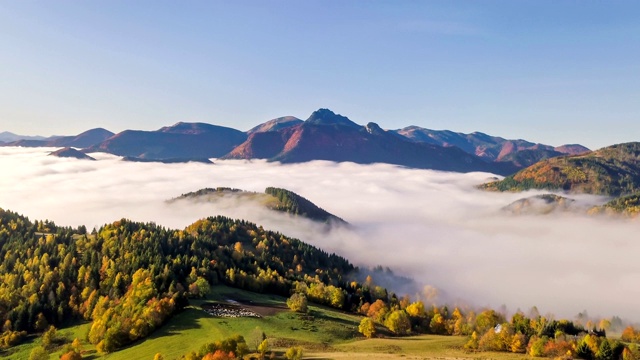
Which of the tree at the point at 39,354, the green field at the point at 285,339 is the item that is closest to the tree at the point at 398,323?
the green field at the point at 285,339

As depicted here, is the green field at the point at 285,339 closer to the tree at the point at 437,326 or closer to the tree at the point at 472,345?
the tree at the point at 472,345

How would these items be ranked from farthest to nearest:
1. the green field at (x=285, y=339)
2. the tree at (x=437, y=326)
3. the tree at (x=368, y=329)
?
1. the tree at (x=437, y=326)
2. the tree at (x=368, y=329)
3. the green field at (x=285, y=339)

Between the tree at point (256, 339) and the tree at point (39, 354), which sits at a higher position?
the tree at point (256, 339)

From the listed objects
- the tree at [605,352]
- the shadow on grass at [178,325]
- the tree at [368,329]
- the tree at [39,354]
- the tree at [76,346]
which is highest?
the tree at [605,352]

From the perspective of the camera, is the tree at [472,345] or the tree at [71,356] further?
the tree at [71,356]

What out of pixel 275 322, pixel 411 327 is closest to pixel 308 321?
pixel 275 322

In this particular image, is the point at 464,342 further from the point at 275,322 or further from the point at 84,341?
the point at 84,341

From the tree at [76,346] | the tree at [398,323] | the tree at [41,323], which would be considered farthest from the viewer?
the tree at [41,323]
